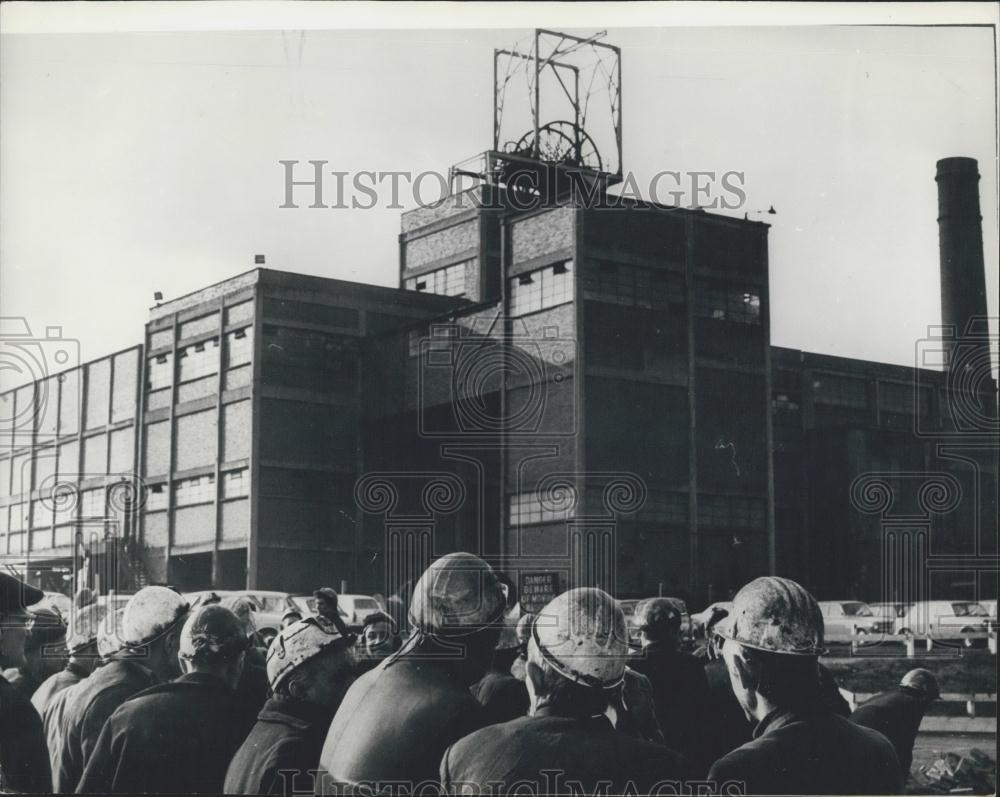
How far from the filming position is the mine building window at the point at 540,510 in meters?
18.9

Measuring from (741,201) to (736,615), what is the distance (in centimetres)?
585

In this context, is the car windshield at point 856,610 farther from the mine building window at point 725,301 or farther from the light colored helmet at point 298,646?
the light colored helmet at point 298,646

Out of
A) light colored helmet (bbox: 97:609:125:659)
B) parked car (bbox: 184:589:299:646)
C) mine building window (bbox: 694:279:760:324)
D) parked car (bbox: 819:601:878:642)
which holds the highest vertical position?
mine building window (bbox: 694:279:760:324)

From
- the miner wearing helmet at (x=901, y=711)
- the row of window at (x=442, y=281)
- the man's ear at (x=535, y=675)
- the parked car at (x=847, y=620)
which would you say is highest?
the row of window at (x=442, y=281)

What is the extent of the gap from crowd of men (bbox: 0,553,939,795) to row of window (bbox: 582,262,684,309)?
14.6 meters

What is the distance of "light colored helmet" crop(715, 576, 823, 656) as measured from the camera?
16.1 ft

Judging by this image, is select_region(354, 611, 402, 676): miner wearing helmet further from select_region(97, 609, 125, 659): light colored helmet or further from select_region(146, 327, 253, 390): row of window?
select_region(146, 327, 253, 390): row of window

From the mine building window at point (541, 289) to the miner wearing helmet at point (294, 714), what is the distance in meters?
16.3

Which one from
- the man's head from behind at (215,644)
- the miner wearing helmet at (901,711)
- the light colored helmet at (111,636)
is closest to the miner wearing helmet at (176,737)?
the man's head from behind at (215,644)

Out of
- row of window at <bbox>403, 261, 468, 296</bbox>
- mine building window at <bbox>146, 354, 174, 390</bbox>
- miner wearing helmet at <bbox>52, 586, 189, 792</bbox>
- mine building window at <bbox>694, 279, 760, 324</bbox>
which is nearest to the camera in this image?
miner wearing helmet at <bbox>52, 586, 189, 792</bbox>

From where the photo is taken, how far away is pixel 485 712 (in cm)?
474

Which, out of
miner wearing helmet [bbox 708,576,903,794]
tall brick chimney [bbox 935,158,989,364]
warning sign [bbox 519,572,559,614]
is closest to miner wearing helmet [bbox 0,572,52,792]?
miner wearing helmet [bbox 708,576,903,794]

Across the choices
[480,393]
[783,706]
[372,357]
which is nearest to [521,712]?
[783,706]

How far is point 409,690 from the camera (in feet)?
15.5
